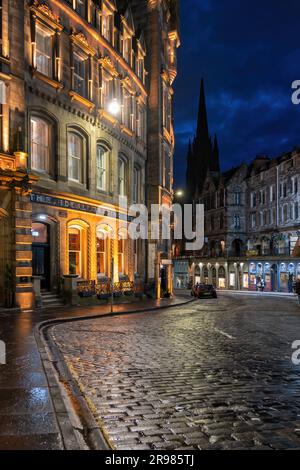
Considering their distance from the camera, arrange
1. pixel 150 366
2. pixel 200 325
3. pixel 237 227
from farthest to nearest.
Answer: pixel 237 227
pixel 200 325
pixel 150 366

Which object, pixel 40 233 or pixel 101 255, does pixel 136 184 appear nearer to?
pixel 101 255

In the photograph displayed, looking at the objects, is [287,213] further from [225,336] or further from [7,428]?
[7,428]

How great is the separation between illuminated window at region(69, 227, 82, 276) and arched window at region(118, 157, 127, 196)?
20.9 feet

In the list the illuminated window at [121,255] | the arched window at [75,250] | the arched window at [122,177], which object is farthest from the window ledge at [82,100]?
the illuminated window at [121,255]

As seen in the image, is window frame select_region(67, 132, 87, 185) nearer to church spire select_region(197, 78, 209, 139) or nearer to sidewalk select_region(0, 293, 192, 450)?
sidewalk select_region(0, 293, 192, 450)

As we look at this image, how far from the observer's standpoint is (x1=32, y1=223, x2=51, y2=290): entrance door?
2169 centimetres

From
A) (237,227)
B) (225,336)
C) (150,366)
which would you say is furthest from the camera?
(237,227)

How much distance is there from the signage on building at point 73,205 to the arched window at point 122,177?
6.27ft

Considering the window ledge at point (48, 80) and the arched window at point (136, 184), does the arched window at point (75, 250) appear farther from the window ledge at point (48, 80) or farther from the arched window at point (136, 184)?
the arched window at point (136, 184)

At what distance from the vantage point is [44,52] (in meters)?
22.2

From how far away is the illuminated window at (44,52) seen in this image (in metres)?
21.9

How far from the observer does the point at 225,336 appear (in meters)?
12.9
